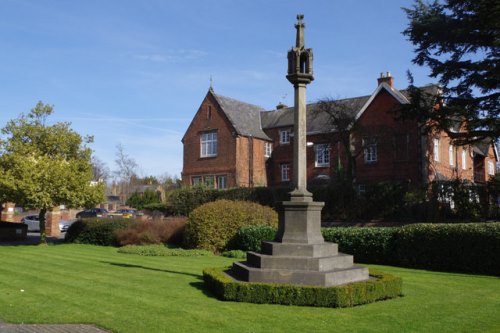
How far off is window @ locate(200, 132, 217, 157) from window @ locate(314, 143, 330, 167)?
30.2ft

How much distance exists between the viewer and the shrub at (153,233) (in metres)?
Result: 23.7

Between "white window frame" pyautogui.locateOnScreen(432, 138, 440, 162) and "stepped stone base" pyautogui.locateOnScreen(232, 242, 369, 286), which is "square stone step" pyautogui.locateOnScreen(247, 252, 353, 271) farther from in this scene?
"white window frame" pyautogui.locateOnScreen(432, 138, 440, 162)

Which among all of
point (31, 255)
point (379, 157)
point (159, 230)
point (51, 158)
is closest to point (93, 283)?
point (31, 255)

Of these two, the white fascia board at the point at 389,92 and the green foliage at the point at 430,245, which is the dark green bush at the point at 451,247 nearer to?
the green foliage at the point at 430,245

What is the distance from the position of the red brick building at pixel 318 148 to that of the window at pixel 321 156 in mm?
86

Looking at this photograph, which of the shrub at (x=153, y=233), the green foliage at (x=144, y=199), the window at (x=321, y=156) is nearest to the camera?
the shrub at (x=153, y=233)

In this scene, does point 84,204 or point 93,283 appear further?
point 84,204

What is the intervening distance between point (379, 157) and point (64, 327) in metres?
32.1

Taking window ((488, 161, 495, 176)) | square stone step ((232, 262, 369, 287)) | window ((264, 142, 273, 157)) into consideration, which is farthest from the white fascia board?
square stone step ((232, 262, 369, 287))

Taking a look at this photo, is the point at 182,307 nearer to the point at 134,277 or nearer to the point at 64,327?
the point at 64,327

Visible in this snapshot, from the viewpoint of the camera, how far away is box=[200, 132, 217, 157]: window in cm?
4332

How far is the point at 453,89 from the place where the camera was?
2444 centimetres

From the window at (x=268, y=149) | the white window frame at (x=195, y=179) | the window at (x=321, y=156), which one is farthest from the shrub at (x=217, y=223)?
the window at (x=268, y=149)

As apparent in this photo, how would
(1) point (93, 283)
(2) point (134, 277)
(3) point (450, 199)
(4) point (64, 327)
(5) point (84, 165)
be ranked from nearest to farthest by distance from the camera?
(4) point (64, 327) → (1) point (93, 283) → (2) point (134, 277) → (3) point (450, 199) → (5) point (84, 165)
